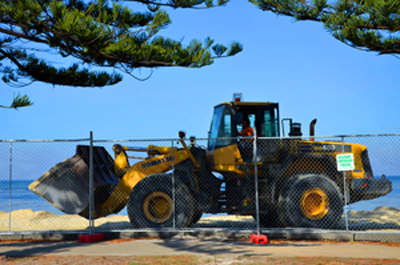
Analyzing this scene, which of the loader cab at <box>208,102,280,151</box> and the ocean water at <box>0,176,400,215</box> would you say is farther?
the ocean water at <box>0,176,400,215</box>

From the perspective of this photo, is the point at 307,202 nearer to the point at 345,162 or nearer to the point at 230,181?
the point at 345,162

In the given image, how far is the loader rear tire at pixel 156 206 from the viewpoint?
34.3ft

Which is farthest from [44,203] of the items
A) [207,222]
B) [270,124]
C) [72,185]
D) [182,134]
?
[270,124]

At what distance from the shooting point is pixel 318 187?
10.4m

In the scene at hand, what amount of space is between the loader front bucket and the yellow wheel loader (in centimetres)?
2

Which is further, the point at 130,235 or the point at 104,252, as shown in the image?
the point at 130,235

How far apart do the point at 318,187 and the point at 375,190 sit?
137 cm

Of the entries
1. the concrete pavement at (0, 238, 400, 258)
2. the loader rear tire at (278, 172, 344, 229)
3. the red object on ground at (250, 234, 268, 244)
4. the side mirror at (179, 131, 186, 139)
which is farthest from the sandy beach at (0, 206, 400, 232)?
the side mirror at (179, 131, 186, 139)

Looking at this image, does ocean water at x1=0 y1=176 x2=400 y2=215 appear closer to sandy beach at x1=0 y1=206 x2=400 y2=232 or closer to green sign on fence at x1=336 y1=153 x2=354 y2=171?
sandy beach at x1=0 y1=206 x2=400 y2=232

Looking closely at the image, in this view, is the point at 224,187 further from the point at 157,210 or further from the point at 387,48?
the point at 387,48

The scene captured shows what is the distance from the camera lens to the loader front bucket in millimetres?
10539

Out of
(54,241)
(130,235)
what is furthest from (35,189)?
(130,235)

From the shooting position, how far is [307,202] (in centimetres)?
1048

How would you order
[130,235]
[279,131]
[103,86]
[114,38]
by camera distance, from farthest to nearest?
[103,86] → [279,131] → [130,235] → [114,38]
